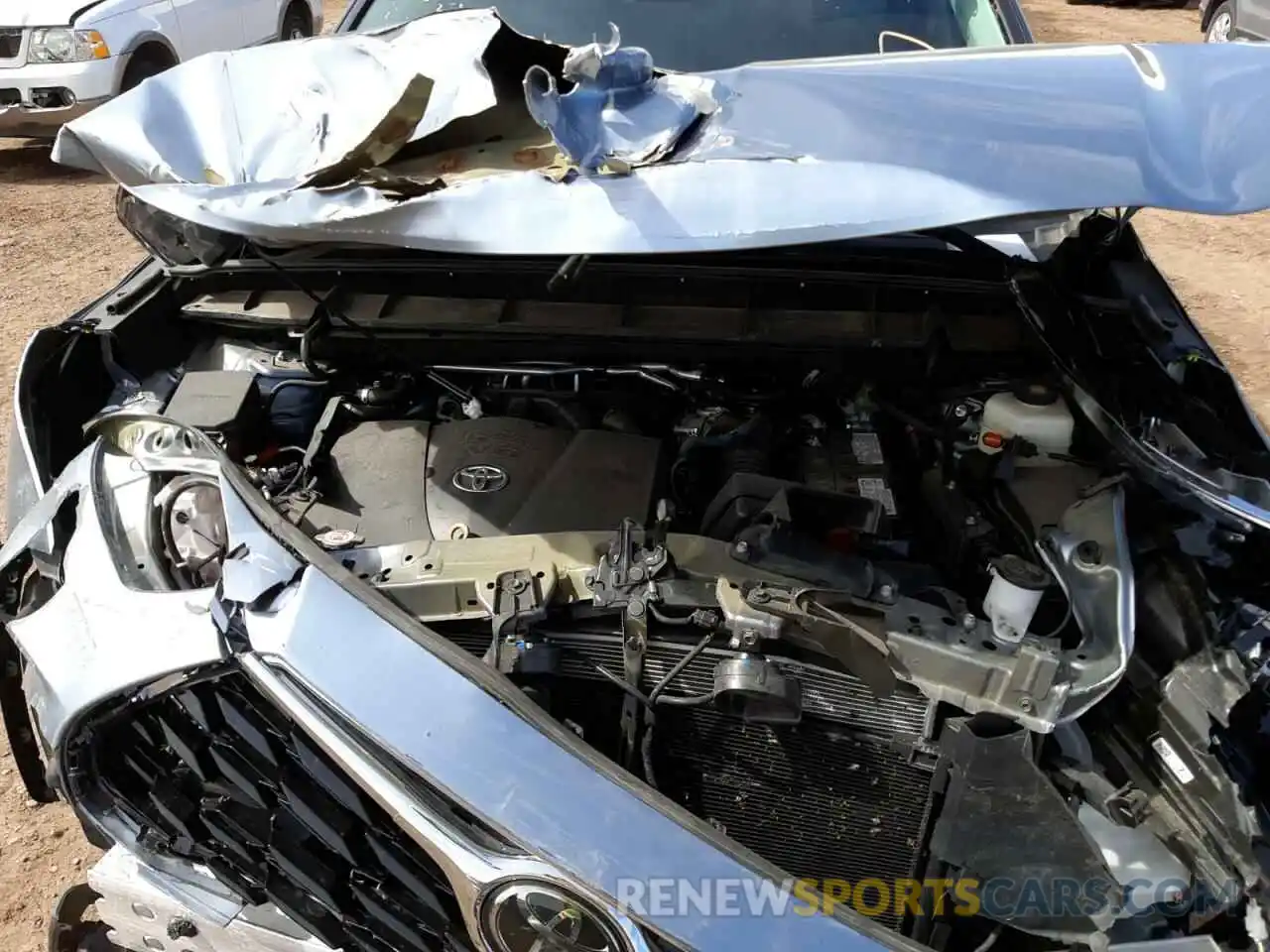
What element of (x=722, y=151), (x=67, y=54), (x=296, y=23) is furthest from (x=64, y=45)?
(x=722, y=151)

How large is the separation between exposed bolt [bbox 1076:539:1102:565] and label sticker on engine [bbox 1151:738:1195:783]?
0.29 m

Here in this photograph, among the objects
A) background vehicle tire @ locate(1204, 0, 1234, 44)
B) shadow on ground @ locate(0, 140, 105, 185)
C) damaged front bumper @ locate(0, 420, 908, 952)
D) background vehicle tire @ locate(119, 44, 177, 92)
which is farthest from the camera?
background vehicle tire @ locate(1204, 0, 1234, 44)

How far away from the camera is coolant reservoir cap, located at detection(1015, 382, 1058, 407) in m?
1.78

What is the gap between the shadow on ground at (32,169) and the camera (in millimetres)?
6273

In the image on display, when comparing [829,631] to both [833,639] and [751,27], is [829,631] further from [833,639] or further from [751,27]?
[751,27]

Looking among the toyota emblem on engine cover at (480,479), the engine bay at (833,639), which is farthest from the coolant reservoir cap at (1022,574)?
the toyota emblem on engine cover at (480,479)

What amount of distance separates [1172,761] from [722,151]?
1154mm

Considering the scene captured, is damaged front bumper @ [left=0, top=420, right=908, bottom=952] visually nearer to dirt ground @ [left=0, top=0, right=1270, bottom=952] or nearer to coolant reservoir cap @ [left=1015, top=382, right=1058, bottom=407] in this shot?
coolant reservoir cap @ [left=1015, top=382, right=1058, bottom=407]

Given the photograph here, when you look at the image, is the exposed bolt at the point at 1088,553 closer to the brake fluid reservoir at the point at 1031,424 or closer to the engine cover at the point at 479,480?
the brake fluid reservoir at the point at 1031,424

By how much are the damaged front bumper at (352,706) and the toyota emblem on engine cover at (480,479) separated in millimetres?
381

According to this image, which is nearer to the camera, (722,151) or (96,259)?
(722,151)

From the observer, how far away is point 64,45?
5711mm

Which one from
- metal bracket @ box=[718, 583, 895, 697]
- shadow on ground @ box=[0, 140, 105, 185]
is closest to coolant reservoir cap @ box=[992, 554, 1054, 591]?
metal bracket @ box=[718, 583, 895, 697]

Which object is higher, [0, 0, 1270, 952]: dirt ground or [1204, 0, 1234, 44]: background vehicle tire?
[1204, 0, 1234, 44]: background vehicle tire
